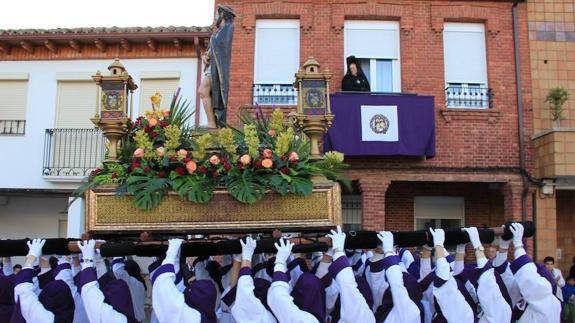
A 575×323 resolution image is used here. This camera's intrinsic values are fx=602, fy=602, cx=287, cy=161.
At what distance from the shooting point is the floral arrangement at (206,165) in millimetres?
4840

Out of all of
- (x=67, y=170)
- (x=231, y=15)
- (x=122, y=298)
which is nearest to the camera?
(x=122, y=298)

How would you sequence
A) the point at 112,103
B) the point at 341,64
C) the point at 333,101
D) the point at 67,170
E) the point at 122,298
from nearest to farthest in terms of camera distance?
the point at 122,298 → the point at 112,103 → the point at 333,101 → the point at 341,64 → the point at 67,170

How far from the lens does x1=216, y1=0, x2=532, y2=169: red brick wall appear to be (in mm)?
12898

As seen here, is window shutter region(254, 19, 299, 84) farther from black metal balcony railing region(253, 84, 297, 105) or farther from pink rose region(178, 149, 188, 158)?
pink rose region(178, 149, 188, 158)

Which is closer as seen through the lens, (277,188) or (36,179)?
(277,188)

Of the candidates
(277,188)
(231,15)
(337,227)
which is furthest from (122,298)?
(231,15)

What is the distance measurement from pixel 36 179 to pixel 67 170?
75cm

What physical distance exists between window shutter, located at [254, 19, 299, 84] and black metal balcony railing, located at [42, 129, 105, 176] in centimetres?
408

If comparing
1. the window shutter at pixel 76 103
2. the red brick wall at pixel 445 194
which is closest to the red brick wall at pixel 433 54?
the red brick wall at pixel 445 194

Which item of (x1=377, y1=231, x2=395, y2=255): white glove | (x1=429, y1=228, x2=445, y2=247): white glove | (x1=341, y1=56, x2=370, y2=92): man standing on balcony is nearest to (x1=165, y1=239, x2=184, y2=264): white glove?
(x1=377, y1=231, x2=395, y2=255): white glove

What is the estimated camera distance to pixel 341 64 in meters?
13.0

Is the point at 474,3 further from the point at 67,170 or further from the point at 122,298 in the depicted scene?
the point at 122,298

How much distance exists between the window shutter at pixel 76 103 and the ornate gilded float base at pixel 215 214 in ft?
32.9

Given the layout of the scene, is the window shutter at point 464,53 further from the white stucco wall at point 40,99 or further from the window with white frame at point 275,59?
the white stucco wall at point 40,99
